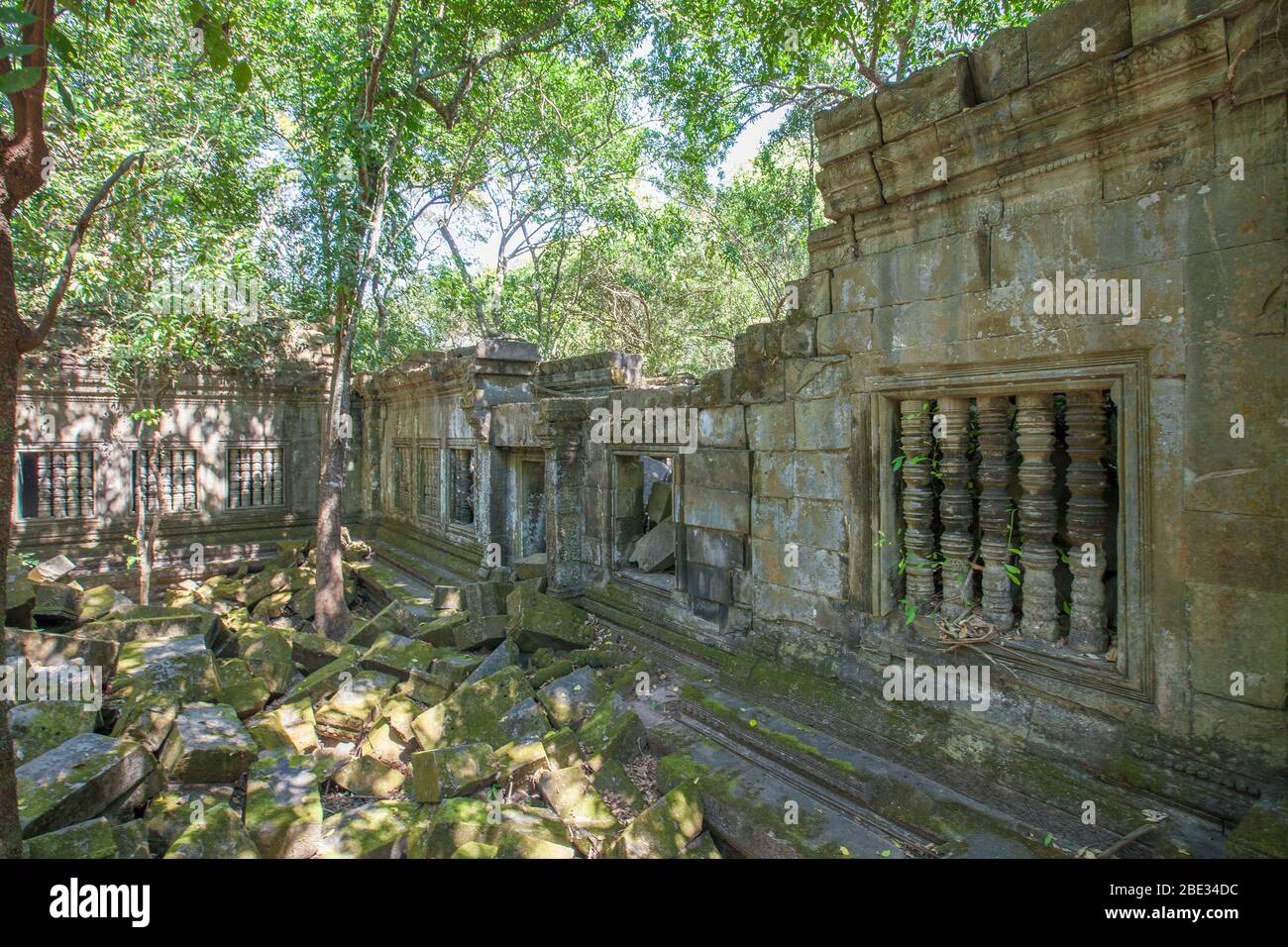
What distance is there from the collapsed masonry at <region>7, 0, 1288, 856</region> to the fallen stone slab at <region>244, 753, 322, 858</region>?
46.1 inches

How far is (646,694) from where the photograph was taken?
5.05 m

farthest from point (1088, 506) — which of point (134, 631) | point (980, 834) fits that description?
point (134, 631)

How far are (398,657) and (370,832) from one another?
260 centimetres

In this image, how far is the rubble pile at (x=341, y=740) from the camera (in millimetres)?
3326

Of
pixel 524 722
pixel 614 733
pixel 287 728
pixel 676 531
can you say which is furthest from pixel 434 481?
pixel 614 733

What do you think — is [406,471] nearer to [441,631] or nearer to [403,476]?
[403,476]

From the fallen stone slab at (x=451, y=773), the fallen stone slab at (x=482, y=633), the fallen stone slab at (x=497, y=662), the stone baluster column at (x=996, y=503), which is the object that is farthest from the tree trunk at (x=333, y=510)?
the stone baluster column at (x=996, y=503)

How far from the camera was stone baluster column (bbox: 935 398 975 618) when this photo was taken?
3.66 m

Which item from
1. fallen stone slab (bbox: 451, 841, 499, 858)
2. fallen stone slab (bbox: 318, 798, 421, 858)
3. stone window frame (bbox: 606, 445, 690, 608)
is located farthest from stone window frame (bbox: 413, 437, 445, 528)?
fallen stone slab (bbox: 451, 841, 499, 858)

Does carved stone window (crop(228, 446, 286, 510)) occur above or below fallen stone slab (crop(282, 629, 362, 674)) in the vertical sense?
above

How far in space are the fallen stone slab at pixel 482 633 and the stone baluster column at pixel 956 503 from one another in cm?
405

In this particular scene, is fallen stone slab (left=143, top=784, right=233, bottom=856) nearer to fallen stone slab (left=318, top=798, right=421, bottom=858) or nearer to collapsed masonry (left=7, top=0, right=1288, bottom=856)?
fallen stone slab (left=318, top=798, right=421, bottom=858)

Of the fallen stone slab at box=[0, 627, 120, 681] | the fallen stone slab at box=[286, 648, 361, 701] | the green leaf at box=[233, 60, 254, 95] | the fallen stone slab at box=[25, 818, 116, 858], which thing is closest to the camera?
Result: the green leaf at box=[233, 60, 254, 95]

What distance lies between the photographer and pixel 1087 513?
3.19 m
